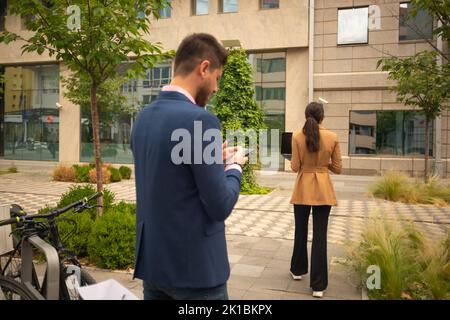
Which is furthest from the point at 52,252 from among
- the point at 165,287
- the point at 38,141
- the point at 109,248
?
the point at 38,141

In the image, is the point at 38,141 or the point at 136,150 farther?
the point at 38,141

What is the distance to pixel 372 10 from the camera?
62.0 feet

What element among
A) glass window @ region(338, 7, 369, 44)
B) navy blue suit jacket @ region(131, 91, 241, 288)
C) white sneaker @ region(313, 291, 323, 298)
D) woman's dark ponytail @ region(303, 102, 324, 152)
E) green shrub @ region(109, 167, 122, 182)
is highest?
glass window @ region(338, 7, 369, 44)

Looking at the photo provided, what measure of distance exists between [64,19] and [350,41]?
17.0 meters

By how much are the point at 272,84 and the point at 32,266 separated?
768 inches

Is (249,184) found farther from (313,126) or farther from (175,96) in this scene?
(175,96)

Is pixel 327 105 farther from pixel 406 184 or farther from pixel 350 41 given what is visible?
pixel 406 184

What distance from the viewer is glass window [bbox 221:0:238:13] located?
2159 centimetres

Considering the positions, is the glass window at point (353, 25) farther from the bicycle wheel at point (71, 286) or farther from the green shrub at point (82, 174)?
the bicycle wheel at point (71, 286)

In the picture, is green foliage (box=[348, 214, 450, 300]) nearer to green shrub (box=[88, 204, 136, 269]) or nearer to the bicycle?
green shrub (box=[88, 204, 136, 269])

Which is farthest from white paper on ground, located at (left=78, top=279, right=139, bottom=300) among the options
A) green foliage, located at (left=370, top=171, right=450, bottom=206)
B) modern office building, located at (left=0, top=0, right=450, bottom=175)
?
modern office building, located at (left=0, top=0, right=450, bottom=175)

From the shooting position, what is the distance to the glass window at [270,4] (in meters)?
20.8

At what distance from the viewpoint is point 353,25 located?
65.8ft

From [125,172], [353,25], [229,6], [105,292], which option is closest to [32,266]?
[105,292]
